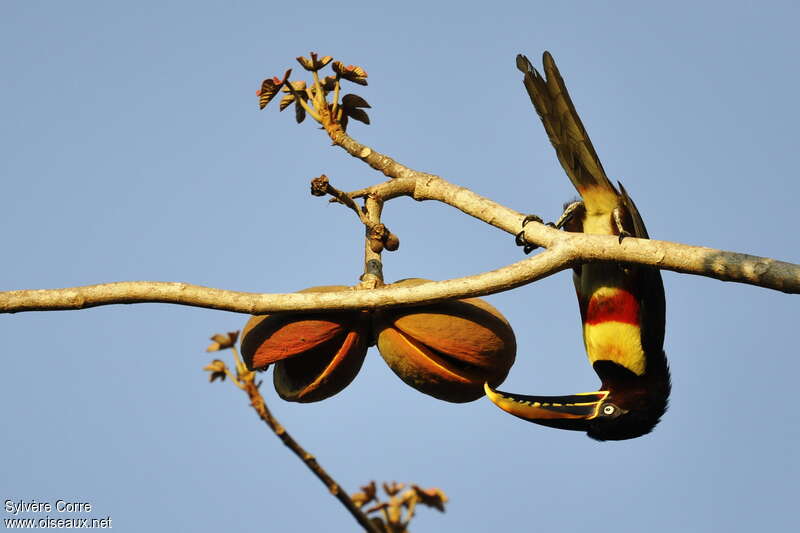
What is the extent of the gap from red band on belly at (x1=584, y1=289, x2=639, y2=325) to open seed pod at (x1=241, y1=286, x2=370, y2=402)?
1.76 m

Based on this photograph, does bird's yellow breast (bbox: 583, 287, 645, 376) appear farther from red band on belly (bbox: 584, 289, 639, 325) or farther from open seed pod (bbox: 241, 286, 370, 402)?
open seed pod (bbox: 241, 286, 370, 402)

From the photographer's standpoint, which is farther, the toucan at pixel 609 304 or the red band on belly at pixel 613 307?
the red band on belly at pixel 613 307

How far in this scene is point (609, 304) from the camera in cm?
494

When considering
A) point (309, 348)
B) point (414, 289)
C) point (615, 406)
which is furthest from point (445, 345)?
point (615, 406)

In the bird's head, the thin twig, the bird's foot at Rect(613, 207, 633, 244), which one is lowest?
the thin twig

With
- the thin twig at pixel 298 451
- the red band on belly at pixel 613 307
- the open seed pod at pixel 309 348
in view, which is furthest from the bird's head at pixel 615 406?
the thin twig at pixel 298 451

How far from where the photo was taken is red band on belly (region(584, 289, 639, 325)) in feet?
16.0

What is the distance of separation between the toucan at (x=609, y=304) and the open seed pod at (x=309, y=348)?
4.55 feet

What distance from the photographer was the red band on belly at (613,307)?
4.86 meters

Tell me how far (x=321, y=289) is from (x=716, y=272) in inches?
54.8

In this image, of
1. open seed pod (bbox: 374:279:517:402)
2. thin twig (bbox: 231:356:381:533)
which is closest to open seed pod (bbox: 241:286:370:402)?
open seed pod (bbox: 374:279:517:402)

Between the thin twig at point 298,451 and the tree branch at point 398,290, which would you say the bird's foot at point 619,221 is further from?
the thin twig at point 298,451

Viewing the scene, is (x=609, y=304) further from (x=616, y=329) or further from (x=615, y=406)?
(x=615, y=406)

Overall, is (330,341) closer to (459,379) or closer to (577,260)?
(459,379)
